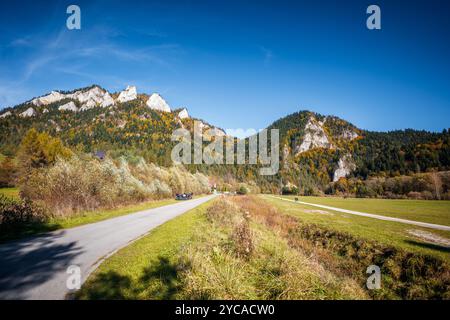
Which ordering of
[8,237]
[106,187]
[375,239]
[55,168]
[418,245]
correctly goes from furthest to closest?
[106,187] < [55,168] < [375,239] < [418,245] < [8,237]

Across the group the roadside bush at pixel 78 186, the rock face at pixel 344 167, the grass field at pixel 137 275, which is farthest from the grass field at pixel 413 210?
the rock face at pixel 344 167

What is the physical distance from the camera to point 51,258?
700 centimetres

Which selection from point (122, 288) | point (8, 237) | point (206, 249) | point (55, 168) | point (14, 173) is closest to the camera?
point (122, 288)

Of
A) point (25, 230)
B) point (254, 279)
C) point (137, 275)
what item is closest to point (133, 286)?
point (137, 275)

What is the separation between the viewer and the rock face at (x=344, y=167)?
158 metres

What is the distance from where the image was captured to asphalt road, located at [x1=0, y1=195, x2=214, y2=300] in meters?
4.96

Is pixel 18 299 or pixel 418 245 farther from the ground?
pixel 18 299

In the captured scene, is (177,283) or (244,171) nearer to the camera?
(177,283)
